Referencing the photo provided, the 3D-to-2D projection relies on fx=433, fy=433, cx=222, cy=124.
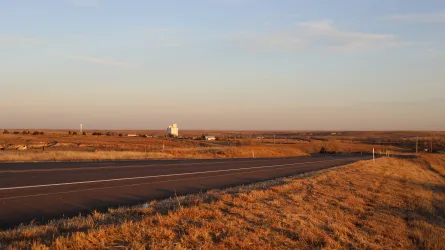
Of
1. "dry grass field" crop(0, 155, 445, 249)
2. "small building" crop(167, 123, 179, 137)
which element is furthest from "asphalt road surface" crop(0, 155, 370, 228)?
"small building" crop(167, 123, 179, 137)

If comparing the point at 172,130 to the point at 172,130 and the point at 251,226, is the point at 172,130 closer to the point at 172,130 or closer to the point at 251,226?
the point at 172,130

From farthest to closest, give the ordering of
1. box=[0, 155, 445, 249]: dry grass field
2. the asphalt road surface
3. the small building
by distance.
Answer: the small building → the asphalt road surface → box=[0, 155, 445, 249]: dry grass field

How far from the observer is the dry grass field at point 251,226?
25.6ft

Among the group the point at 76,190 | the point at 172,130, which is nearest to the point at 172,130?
the point at 172,130

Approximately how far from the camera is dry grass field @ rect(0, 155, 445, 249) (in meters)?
7.81

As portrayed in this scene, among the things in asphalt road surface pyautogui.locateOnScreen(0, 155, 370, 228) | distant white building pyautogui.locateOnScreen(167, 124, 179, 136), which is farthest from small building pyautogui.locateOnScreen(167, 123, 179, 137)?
asphalt road surface pyautogui.locateOnScreen(0, 155, 370, 228)

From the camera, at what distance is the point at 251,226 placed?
963 cm

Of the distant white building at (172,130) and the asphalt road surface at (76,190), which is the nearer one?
the asphalt road surface at (76,190)

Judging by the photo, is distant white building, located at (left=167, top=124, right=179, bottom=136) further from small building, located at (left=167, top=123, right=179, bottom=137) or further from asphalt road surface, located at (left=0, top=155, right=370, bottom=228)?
asphalt road surface, located at (left=0, top=155, right=370, bottom=228)

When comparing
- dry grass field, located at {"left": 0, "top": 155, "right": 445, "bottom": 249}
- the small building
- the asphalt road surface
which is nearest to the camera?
dry grass field, located at {"left": 0, "top": 155, "right": 445, "bottom": 249}

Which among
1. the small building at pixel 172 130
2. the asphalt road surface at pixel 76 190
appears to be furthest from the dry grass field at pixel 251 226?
the small building at pixel 172 130

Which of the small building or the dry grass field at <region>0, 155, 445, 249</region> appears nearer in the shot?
the dry grass field at <region>0, 155, 445, 249</region>

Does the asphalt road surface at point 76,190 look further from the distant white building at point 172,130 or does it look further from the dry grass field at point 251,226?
the distant white building at point 172,130

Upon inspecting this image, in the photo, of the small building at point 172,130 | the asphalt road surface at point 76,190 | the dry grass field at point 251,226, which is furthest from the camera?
the small building at point 172,130
